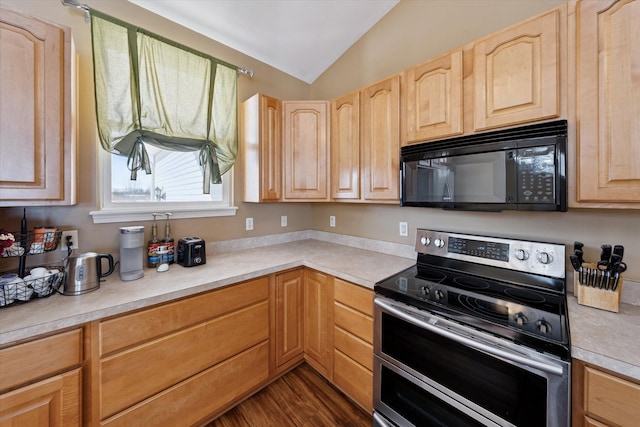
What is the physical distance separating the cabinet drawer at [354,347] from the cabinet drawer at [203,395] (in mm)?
510

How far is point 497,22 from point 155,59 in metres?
2.23

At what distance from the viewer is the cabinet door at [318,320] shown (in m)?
1.75

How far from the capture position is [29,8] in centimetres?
135

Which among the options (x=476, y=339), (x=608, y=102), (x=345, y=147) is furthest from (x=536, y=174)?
(x=345, y=147)

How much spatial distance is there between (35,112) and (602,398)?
2.46 m

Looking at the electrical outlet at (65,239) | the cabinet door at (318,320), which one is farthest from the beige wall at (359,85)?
the cabinet door at (318,320)

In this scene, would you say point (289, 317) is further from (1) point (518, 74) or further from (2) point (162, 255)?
(1) point (518, 74)

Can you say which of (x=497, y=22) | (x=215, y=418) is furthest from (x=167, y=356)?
(x=497, y=22)

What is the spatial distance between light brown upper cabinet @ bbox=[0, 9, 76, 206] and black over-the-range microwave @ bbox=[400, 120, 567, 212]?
5.98ft

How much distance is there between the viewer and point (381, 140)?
1.77 meters

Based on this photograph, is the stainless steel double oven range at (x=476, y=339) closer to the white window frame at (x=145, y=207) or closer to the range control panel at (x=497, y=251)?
the range control panel at (x=497, y=251)

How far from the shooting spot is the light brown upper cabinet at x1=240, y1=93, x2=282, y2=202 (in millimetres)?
2068

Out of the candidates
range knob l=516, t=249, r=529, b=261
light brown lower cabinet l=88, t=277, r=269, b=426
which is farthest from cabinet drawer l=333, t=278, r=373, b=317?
range knob l=516, t=249, r=529, b=261

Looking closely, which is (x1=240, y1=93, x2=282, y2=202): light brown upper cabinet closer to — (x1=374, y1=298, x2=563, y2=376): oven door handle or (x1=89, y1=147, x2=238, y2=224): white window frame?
(x1=89, y1=147, x2=238, y2=224): white window frame
